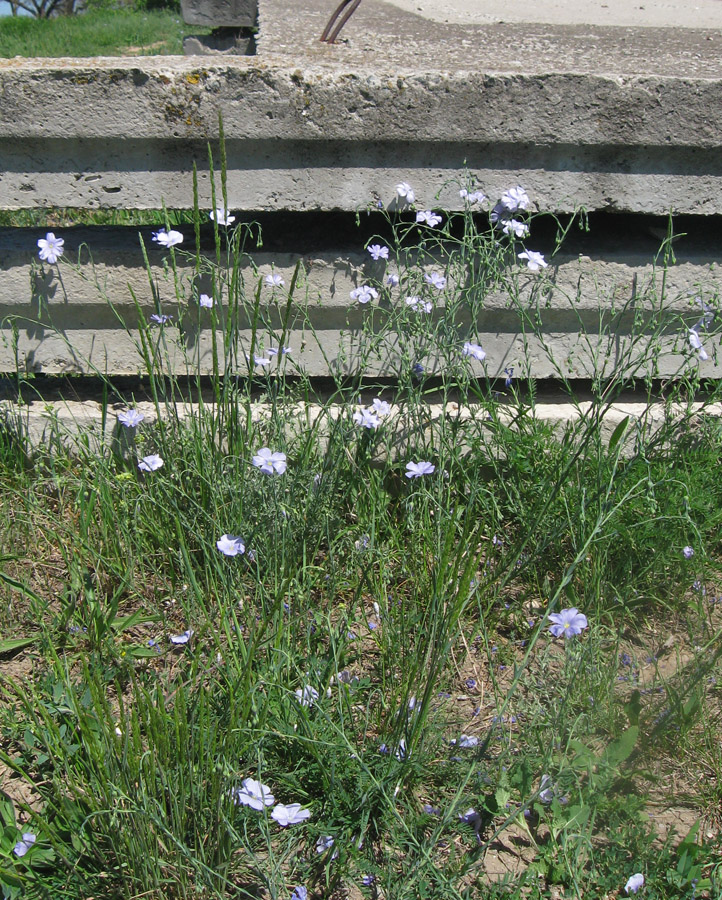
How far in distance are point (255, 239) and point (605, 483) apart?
1328mm

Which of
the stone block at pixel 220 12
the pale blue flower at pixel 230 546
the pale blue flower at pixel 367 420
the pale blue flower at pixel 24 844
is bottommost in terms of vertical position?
the pale blue flower at pixel 24 844

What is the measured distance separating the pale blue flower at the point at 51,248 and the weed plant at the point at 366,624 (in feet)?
0.04

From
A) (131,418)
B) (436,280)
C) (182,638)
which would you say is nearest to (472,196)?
(436,280)

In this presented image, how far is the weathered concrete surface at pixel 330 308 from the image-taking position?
2436mm

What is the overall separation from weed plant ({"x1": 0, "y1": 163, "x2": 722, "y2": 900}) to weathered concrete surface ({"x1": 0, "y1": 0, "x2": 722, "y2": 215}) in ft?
0.51

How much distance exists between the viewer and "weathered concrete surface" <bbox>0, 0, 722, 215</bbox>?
2.21 metres

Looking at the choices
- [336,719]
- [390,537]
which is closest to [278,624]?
[336,719]

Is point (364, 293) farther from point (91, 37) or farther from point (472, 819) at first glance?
point (91, 37)

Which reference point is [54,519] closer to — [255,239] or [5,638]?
[5,638]

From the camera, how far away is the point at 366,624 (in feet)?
6.96

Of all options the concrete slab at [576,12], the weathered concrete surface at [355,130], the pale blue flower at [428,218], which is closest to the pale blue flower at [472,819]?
the pale blue flower at [428,218]

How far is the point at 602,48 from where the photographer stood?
2.82m

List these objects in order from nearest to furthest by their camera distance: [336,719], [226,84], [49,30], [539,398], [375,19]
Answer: [336,719]
[226,84]
[539,398]
[375,19]
[49,30]

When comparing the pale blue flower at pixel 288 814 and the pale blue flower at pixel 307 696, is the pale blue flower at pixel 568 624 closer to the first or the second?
the pale blue flower at pixel 307 696
